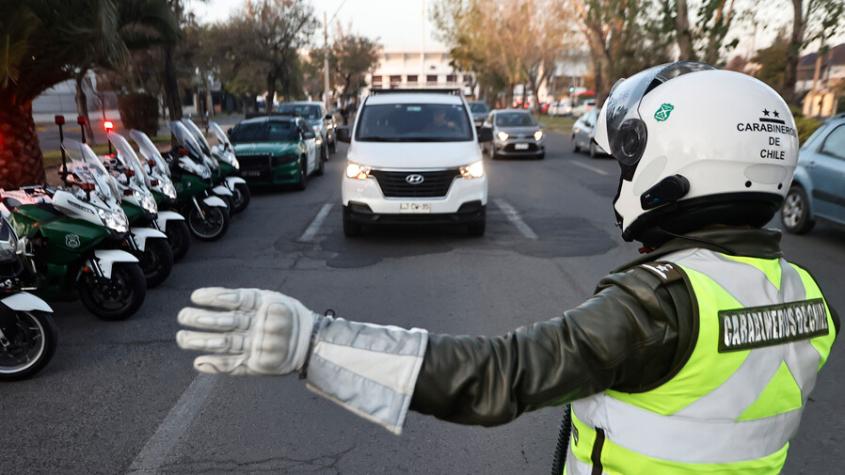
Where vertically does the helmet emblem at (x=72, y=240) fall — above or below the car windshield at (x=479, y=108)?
below

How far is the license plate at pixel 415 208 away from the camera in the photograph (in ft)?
26.6

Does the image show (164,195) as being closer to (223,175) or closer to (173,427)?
(223,175)

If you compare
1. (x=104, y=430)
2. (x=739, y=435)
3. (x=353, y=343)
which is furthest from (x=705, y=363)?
(x=104, y=430)

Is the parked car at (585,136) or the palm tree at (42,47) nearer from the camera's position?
the palm tree at (42,47)

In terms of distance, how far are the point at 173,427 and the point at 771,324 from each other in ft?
10.8

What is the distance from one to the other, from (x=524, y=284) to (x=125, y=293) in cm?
368

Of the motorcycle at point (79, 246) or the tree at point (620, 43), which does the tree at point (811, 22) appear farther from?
the motorcycle at point (79, 246)

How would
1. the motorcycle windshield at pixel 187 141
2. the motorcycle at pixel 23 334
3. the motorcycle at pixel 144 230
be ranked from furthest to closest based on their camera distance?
the motorcycle windshield at pixel 187 141, the motorcycle at pixel 144 230, the motorcycle at pixel 23 334

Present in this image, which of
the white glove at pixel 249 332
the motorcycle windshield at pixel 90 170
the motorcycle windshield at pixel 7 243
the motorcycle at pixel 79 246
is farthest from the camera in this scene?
the motorcycle windshield at pixel 90 170

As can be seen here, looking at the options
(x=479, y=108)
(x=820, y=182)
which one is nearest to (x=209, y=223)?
(x=820, y=182)

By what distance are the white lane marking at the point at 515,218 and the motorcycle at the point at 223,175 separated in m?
4.28

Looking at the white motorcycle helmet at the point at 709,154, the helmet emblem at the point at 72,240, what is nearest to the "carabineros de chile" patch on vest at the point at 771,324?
the white motorcycle helmet at the point at 709,154

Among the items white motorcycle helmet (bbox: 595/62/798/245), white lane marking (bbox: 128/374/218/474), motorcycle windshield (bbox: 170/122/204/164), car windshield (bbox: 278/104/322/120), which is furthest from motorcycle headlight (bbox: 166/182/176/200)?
car windshield (bbox: 278/104/322/120)

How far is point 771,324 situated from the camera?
1.23m
